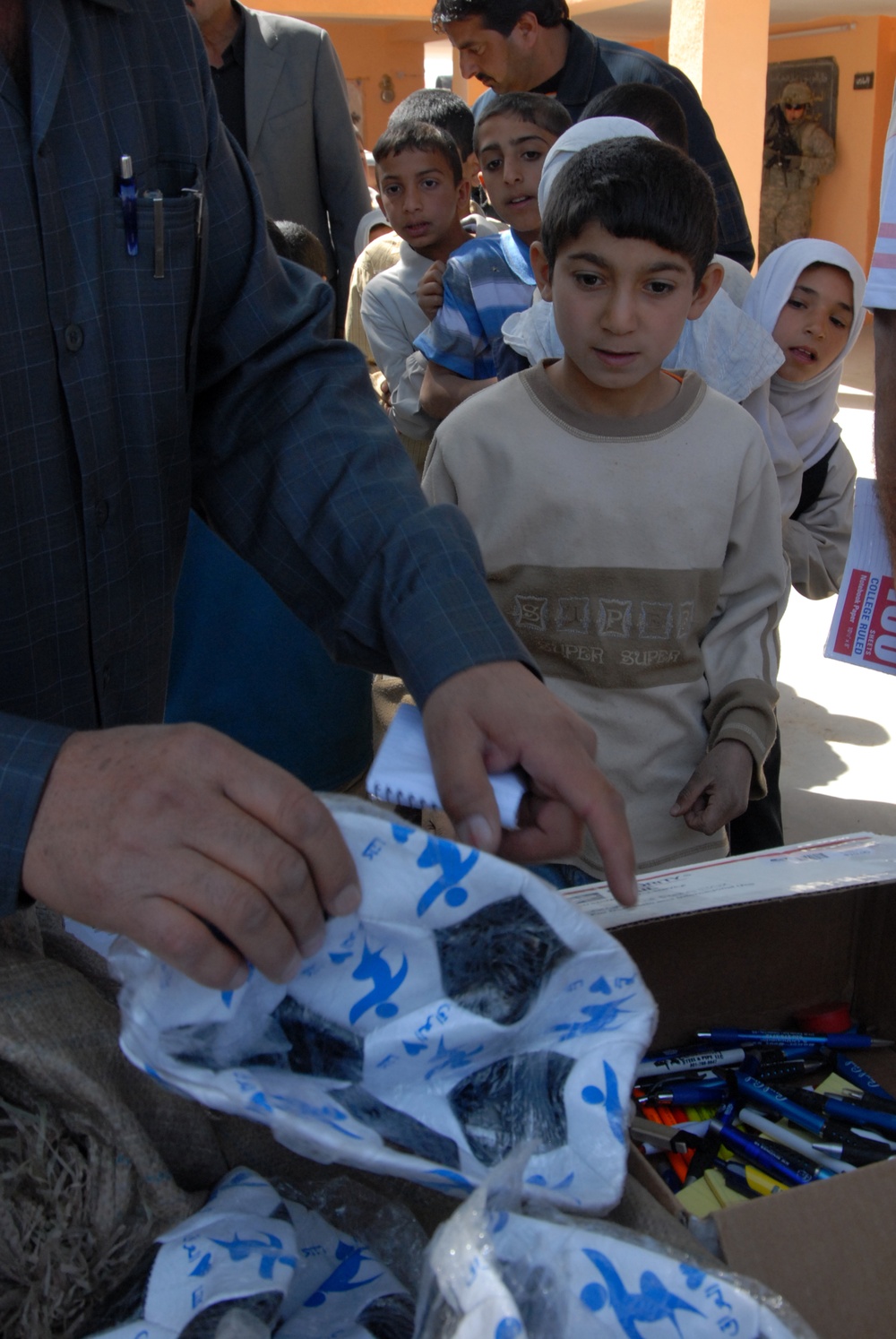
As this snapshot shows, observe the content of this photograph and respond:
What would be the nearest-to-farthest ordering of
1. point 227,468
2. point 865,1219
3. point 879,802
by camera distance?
point 865,1219 < point 227,468 < point 879,802

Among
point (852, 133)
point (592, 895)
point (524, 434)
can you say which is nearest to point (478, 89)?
point (852, 133)

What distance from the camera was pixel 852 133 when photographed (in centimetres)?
1172

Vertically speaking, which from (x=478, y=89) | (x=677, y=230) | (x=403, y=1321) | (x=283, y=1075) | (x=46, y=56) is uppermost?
(x=478, y=89)

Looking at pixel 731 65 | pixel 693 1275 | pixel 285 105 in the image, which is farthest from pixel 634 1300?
pixel 731 65

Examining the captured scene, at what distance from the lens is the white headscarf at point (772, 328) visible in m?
2.32

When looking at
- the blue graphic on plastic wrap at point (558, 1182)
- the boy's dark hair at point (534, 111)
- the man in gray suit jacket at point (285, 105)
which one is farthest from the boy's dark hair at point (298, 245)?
the blue graphic on plastic wrap at point (558, 1182)

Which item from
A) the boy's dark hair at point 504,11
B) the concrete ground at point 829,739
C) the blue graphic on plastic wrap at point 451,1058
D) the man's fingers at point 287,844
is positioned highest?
the boy's dark hair at point 504,11

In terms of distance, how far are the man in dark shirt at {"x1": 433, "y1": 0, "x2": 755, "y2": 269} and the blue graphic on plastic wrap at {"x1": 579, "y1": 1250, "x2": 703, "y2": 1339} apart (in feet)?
8.87

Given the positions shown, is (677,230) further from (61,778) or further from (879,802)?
(879,802)

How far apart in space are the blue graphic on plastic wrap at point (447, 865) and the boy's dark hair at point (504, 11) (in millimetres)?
2775

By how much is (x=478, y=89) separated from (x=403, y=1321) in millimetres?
12970

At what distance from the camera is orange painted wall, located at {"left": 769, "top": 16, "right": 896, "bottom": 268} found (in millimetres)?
11414

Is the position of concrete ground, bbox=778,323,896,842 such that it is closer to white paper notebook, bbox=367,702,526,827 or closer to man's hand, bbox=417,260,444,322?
man's hand, bbox=417,260,444,322

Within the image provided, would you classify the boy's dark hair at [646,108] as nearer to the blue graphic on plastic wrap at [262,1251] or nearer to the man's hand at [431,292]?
the man's hand at [431,292]
